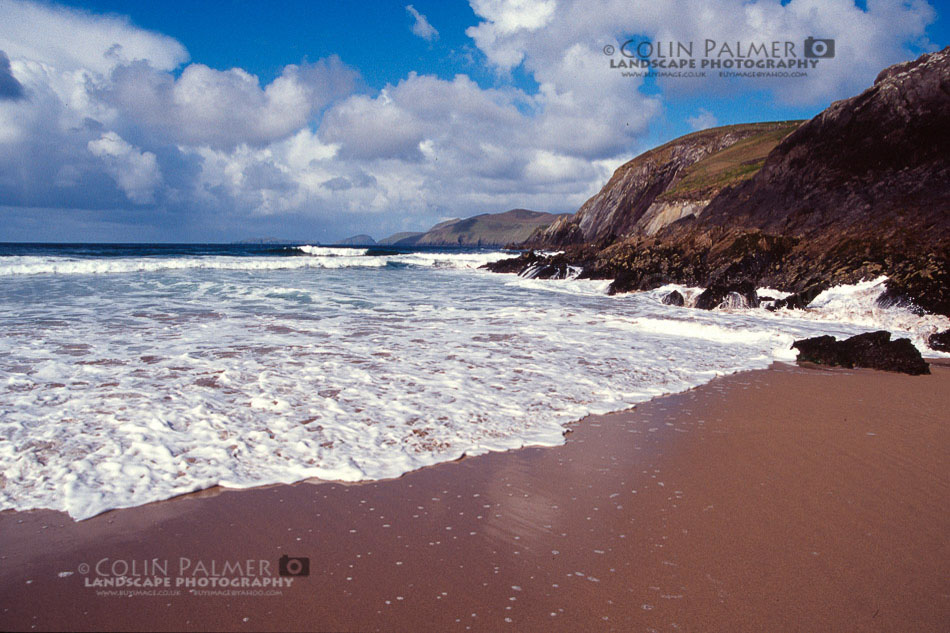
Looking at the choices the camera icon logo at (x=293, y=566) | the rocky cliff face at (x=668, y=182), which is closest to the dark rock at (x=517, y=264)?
the rocky cliff face at (x=668, y=182)

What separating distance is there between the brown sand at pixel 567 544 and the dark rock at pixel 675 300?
11292 millimetres

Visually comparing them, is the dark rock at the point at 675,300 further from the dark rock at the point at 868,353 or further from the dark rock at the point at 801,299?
the dark rock at the point at 868,353

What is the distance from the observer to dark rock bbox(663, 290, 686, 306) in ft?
50.6

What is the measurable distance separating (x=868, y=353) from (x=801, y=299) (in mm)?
7335

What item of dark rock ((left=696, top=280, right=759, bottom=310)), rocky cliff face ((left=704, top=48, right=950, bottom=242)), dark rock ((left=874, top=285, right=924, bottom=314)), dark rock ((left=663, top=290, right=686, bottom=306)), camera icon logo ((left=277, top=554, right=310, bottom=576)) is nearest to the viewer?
camera icon logo ((left=277, top=554, right=310, bottom=576))

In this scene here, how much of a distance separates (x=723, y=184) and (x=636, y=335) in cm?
3211

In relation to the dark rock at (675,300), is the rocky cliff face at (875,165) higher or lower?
higher

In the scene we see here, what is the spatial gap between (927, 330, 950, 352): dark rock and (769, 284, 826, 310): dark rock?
15.8ft

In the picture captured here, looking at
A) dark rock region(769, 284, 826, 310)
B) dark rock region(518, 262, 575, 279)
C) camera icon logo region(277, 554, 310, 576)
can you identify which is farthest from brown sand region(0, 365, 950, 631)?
dark rock region(518, 262, 575, 279)

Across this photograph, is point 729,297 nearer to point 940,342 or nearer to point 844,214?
point 940,342

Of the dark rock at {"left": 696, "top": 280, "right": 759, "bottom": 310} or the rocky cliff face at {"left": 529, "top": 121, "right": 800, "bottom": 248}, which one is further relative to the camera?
the rocky cliff face at {"left": 529, "top": 121, "right": 800, "bottom": 248}

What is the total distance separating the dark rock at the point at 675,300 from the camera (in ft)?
50.6

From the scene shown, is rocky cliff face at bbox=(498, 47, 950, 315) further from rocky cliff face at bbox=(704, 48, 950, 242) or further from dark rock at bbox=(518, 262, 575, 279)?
dark rock at bbox=(518, 262, 575, 279)

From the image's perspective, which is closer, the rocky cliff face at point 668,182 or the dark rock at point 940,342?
the dark rock at point 940,342
